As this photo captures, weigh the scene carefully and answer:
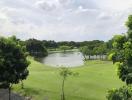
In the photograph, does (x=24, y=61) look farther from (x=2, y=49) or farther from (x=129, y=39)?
(x=129, y=39)

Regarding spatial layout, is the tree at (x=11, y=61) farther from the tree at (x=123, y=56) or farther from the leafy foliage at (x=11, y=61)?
the tree at (x=123, y=56)

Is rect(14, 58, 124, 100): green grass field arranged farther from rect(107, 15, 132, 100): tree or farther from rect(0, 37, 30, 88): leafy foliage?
rect(107, 15, 132, 100): tree

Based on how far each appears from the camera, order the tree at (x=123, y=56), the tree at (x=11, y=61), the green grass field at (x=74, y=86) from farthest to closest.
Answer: the green grass field at (x=74, y=86) → the tree at (x=11, y=61) → the tree at (x=123, y=56)

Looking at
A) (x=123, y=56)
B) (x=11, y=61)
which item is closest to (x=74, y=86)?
(x=11, y=61)

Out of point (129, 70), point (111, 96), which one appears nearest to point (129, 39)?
point (129, 70)

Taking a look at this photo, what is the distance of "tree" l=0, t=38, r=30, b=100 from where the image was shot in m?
44.5

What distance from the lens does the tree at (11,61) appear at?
44500 millimetres

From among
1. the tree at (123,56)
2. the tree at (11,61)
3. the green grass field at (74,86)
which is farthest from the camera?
the green grass field at (74,86)

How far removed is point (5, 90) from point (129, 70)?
3433 cm

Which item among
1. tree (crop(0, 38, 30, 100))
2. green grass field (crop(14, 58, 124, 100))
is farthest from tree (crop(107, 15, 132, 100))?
green grass field (crop(14, 58, 124, 100))

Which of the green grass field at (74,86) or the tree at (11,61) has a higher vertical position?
the tree at (11,61)

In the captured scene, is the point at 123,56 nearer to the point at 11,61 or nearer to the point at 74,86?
the point at 11,61

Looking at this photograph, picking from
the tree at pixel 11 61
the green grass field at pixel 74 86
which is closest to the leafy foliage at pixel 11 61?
the tree at pixel 11 61

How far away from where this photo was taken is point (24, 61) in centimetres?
4669
